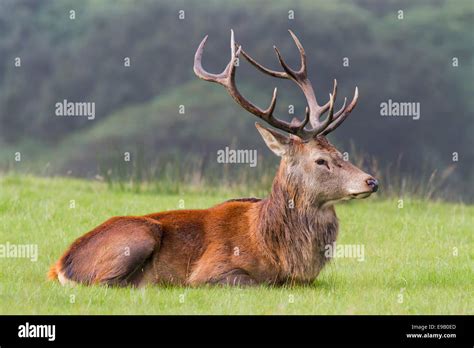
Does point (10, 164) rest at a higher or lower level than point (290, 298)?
higher

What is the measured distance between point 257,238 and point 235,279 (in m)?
0.40

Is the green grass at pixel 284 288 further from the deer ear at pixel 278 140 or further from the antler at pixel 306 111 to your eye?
the antler at pixel 306 111

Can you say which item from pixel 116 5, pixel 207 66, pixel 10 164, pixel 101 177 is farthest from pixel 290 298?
pixel 116 5

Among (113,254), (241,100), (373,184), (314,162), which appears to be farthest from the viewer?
(241,100)

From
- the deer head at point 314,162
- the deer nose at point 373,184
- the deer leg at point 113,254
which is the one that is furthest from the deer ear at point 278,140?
the deer leg at point 113,254

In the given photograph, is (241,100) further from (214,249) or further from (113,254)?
(113,254)

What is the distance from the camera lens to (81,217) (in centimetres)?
1111

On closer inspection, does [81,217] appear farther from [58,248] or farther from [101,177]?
[101,177]

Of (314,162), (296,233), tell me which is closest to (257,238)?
(296,233)

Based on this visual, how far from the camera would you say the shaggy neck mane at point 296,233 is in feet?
26.5

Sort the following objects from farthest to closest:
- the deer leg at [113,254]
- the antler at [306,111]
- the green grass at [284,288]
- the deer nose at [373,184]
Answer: the antler at [306,111]
the deer leg at [113,254]
the deer nose at [373,184]
the green grass at [284,288]

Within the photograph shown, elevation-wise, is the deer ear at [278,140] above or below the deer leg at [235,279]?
above

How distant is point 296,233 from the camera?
8.11 meters

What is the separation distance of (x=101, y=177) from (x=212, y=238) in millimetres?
5946
